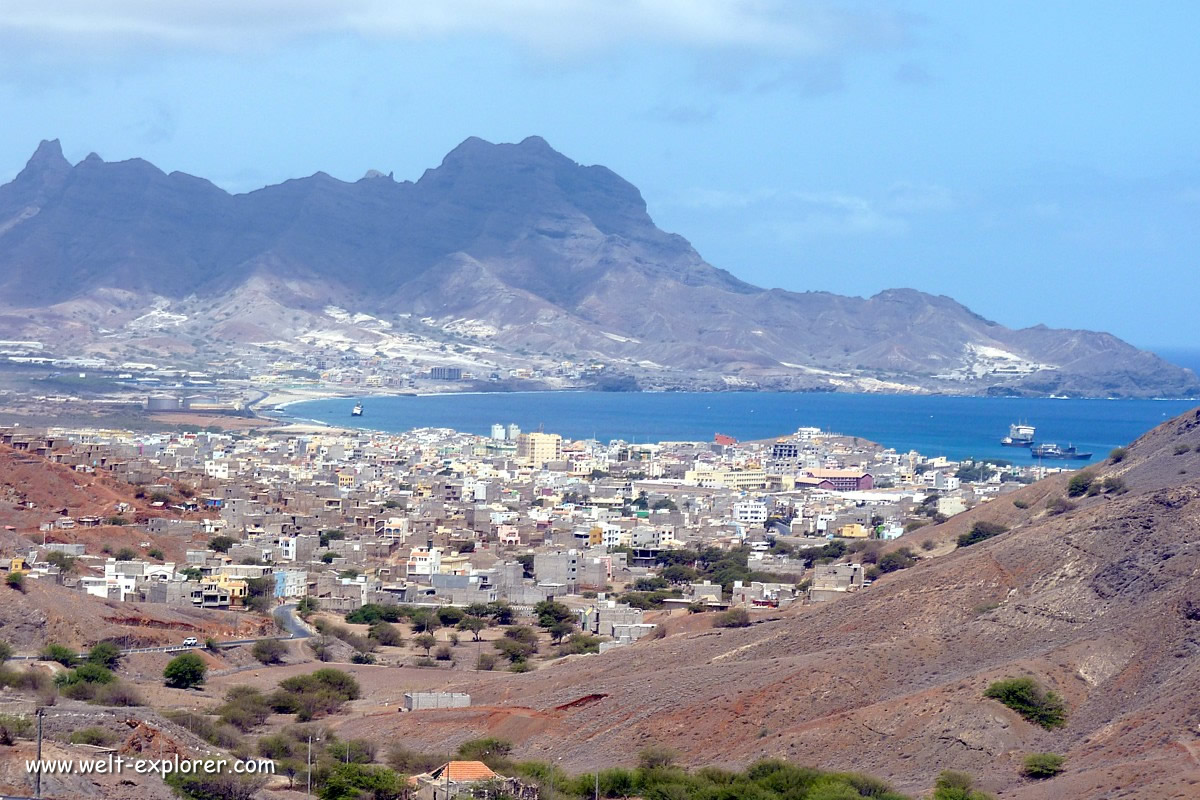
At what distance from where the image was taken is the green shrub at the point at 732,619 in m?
34.1

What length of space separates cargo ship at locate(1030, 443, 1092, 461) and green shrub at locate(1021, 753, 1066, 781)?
7937 cm

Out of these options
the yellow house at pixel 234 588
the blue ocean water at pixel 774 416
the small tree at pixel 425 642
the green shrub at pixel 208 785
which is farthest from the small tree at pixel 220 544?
the blue ocean water at pixel 774 416

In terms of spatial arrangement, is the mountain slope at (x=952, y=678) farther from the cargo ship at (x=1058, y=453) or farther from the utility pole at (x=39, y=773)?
the cargo ship at (x=1058, y=453)

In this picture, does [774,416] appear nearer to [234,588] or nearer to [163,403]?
[163,403]

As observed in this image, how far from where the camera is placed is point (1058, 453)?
9900 centimetres

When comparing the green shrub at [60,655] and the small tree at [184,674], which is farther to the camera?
the small tree at [184,674]

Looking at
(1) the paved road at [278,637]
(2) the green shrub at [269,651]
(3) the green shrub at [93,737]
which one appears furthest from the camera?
(2) the green shrub at [269,651]

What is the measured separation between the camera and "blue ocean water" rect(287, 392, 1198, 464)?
11656 cm

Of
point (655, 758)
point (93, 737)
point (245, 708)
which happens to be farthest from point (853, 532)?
point (93, 737)

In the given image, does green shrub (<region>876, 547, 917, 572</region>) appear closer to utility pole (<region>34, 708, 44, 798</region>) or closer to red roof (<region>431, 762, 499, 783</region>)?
red roof (<region>431, 762, 499, 783</region>)

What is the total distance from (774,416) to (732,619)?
10943cm

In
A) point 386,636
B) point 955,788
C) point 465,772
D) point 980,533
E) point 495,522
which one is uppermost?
point 980,533

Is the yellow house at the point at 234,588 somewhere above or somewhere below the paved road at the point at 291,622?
above

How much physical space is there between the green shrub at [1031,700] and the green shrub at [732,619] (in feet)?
34.1
